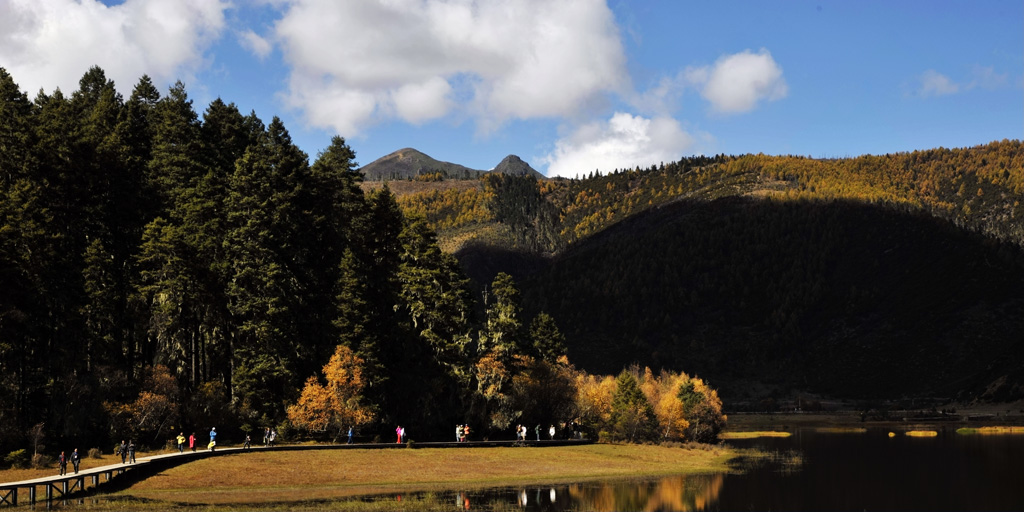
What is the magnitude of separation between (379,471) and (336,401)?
11540 mm

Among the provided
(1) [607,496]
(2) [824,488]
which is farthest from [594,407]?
(1) [607,496]

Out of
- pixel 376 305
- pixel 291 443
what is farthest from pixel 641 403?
pixel 291 443

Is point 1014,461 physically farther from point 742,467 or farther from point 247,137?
point 247,137

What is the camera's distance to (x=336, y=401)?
2746 inches

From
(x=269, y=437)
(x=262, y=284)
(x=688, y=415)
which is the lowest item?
(x=688, y=415)

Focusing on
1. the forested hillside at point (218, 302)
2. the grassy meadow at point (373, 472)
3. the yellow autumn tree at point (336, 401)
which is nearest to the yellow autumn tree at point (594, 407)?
the forested hillside at point (218, 302)

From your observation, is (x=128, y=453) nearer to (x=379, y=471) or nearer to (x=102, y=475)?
(x=102, y=475)

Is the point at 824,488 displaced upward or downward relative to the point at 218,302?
downward

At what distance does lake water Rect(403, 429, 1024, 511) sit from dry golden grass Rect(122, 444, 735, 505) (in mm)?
4227

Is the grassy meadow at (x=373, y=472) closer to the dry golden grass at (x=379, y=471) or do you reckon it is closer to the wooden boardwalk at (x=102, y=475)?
the dry golden grass at (x=379, y=471)

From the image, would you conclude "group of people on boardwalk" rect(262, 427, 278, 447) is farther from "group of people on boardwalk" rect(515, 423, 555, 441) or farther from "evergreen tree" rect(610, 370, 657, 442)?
"evergreen tree" rect(610, 370, 657, 442)

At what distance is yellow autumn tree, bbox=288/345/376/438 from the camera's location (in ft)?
226

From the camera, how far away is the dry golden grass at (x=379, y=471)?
51.0 metres

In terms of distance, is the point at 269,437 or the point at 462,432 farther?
the point at 462,432
